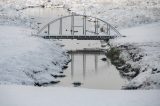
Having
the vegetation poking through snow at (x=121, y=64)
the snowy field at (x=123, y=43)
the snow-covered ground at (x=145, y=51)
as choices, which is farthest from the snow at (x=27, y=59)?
the snow-covered ground at (x=145, y=51)

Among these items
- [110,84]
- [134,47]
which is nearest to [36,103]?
[110,84]

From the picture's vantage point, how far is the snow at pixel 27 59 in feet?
116

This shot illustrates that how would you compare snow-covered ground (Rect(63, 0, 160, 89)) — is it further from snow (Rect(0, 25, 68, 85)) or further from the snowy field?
snow (Rect(0, 25, 68, 85))

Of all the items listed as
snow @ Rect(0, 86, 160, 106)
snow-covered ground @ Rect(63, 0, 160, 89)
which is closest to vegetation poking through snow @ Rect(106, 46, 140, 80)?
snow-covered ground @ Rect(63, 0, 160, 89)

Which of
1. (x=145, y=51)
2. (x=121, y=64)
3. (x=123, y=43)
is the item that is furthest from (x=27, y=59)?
(x=123, y=43)

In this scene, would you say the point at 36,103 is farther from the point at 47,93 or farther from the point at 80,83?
the point at 80,83

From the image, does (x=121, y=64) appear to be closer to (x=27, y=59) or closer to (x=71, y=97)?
(x=27, y=59)

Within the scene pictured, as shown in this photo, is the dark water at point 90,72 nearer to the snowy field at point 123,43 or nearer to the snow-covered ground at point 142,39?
the snowy field at point 123,43

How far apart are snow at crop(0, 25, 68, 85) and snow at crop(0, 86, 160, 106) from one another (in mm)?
7603

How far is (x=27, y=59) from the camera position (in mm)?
41250

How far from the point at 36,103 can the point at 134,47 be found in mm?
Result: 30532

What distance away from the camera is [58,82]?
3712 cm

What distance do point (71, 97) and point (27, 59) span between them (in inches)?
723

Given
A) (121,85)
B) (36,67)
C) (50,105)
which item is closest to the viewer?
(50,105)
